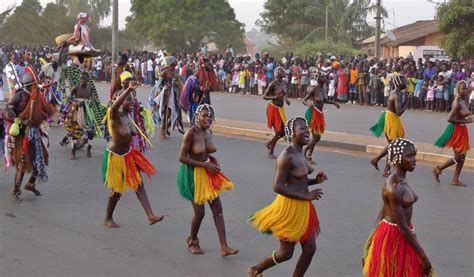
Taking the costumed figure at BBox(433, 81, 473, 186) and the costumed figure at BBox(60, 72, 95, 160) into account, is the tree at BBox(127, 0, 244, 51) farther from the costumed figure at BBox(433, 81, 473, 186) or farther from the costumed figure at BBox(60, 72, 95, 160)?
the costumed figure at BBox(433, 81, 473, 186)

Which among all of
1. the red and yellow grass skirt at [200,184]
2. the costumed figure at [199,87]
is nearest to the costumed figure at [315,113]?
the costumed figure at [199,87]

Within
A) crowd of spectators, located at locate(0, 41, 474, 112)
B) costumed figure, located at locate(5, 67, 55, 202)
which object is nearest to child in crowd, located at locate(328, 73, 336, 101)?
crowd of spectators, located at locate(0, 41, 474, 112)

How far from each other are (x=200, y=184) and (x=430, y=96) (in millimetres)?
18604

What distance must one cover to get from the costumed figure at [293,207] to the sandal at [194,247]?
1.53 m

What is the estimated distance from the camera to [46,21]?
64.1m

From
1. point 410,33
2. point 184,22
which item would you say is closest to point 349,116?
point 410,33

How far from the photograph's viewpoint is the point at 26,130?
1027 centimetres

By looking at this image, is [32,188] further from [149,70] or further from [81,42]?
[149,70]

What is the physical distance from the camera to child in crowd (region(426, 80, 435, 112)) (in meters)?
24.9

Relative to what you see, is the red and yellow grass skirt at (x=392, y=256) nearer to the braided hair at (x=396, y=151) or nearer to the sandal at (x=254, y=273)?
the braided hair at (x=396, y=151)

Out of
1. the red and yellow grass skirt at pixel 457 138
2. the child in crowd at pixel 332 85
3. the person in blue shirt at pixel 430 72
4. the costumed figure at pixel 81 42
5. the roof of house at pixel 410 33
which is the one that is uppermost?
the roof of house at pixel 410 33

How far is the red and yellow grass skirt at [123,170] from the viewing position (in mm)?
8703

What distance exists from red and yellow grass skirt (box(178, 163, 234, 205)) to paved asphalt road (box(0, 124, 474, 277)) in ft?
2.06

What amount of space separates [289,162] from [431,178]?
6.92 metres
